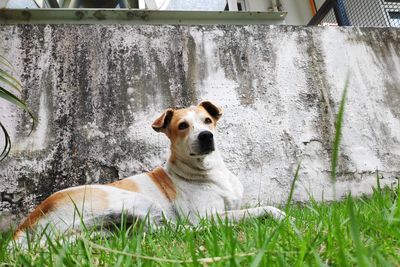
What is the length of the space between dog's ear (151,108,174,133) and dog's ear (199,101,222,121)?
0.29 metres

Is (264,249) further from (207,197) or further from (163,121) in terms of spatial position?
(163,121)

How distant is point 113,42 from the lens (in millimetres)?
3994

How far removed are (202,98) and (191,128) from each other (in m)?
0.88

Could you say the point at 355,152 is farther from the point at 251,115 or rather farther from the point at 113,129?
the point at 113,129

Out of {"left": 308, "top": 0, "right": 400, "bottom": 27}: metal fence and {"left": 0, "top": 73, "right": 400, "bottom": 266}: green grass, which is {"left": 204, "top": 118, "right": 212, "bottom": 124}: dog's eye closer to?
{"left": 0, "top": 73, "right": 400, "bottom": 266}: green grass

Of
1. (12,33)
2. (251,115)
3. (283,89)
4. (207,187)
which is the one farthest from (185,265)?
(12,33)

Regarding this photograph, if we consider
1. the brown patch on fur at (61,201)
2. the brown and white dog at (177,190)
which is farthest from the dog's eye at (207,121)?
the brown patch on fur at (61,201)

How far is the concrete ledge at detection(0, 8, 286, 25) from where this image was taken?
463 centimetres

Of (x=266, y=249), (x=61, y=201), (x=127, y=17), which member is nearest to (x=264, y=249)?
(x=266, y=249)

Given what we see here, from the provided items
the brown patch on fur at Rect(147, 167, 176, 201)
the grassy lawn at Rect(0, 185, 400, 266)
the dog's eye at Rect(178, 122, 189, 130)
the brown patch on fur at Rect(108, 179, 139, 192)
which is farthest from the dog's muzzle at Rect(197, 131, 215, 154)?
the grassy lawn at Rect(0, 185, 400, 266)

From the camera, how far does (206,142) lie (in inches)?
119

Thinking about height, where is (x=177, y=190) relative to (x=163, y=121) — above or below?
below

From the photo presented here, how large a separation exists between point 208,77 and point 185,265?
3.17m

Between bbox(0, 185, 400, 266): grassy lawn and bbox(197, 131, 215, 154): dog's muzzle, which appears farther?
bbox(197, 131, 215, 154): dog's muzzle
